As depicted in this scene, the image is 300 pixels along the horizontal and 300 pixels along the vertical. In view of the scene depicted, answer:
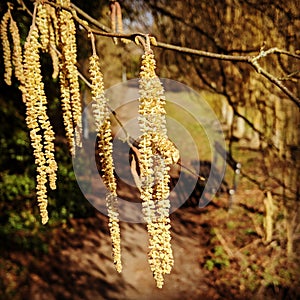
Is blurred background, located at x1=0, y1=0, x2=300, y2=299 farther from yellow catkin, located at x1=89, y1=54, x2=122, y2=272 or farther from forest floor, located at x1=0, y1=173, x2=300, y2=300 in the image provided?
yellow catkin, located at x1=89, y1=54, x2=122, y2=272

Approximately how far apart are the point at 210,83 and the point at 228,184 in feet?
5.09

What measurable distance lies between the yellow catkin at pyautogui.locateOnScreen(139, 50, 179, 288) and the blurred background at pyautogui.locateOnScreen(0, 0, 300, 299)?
265cm

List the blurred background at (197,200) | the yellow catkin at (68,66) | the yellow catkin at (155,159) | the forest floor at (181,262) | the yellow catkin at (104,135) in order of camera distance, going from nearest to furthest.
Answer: the yellow catkin at (155,159), the yellow catkin at (104,135), the yellow catkin at (68,66), the blurred background at (197,200), the forest floor at (181,262)

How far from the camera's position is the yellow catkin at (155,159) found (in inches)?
26.2

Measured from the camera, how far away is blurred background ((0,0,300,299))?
3.68m

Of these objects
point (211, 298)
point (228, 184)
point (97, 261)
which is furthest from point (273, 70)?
point (97, 261)

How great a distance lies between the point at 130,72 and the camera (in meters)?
6.63

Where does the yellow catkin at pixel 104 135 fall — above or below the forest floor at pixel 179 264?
above

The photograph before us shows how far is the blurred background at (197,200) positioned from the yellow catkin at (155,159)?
8.69 feet

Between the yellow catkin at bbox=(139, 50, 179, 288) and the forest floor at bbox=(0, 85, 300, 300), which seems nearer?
the yellow catkin at bbox=(139, 50, 179, 288)

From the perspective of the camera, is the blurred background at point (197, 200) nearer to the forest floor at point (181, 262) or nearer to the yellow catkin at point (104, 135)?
the forest floor at point (181, 262)

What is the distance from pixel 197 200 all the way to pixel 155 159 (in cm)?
501

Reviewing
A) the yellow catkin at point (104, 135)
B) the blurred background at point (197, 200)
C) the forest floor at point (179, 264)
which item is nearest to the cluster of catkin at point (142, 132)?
the yellow catkin at point (104, 135)

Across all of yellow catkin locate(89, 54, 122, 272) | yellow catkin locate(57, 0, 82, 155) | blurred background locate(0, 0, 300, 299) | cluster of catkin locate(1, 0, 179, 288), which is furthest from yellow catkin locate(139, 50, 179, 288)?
blurred background locate(0, 0, 300, 299)
